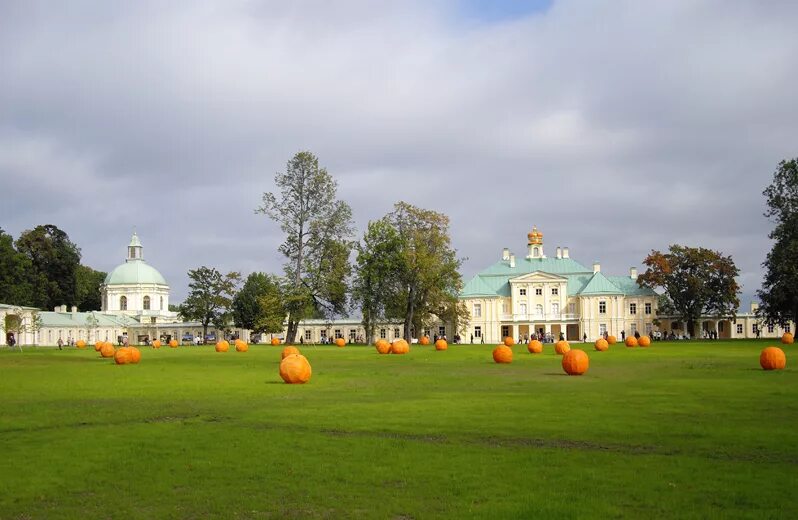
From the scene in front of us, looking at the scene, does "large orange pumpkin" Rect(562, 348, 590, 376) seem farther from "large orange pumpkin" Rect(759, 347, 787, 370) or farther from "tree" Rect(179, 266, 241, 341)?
"tree" Rect(179, 266, 241, 341)

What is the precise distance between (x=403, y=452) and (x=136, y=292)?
157 meters

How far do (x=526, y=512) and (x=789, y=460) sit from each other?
5582 mm

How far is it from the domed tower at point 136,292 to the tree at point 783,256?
380 ft

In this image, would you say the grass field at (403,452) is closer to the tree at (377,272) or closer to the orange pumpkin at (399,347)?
the orange pumpkin at (399,347)

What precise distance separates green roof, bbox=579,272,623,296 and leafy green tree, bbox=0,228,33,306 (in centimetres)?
8103

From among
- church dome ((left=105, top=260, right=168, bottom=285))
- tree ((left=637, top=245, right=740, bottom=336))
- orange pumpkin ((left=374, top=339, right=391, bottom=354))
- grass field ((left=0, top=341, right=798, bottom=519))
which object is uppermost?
church dome ((left=105, top=260, right=168, bottom=285))

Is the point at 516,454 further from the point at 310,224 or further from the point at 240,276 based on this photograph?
the point at 240,276

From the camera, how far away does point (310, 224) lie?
9194 cm

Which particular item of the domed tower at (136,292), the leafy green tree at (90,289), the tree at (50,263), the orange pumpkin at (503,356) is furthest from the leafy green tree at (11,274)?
the orange pumpkin at (503,356)

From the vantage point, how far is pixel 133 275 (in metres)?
164

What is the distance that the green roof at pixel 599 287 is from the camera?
12681 cm

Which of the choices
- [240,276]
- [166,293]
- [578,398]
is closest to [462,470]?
[578,398]

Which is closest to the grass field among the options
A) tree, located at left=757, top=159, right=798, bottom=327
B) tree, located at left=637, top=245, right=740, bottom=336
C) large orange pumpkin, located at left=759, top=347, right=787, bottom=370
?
large orange pumpkin, located at left=759, top=347, right=787, bottom=370

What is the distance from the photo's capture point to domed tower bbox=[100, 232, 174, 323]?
163 meters
